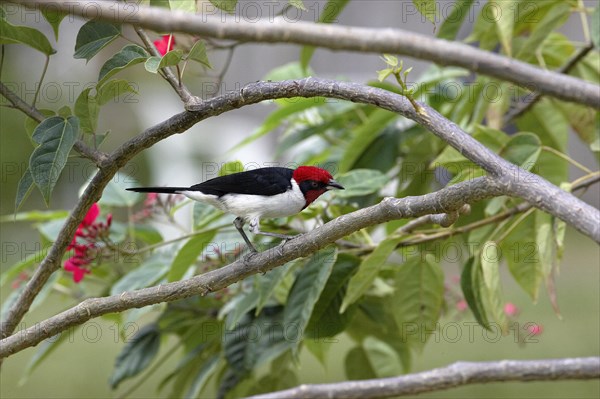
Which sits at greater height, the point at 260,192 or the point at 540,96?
the point at 540,96

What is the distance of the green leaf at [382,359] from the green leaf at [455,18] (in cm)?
89

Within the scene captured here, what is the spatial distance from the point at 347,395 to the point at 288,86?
0.48 meters

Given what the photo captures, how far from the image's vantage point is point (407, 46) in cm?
70

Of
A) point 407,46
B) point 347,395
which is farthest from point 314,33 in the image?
point 347,395

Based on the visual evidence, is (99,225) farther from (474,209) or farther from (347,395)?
(347,395)

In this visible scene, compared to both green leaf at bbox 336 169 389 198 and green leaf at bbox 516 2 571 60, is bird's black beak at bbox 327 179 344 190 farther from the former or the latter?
green leaf at bbox 516 2 571 60

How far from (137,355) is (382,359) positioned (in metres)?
0.71

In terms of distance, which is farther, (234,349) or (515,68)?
(234,349)

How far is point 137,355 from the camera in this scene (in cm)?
224

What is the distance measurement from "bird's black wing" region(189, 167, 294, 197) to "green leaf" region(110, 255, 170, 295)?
0.32m

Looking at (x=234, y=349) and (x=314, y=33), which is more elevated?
(x=314, y=33)

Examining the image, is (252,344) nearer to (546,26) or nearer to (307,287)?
(307,287)

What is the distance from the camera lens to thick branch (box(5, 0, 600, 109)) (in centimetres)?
69

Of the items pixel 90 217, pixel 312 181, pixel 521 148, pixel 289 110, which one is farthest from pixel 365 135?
pixel 90 217
